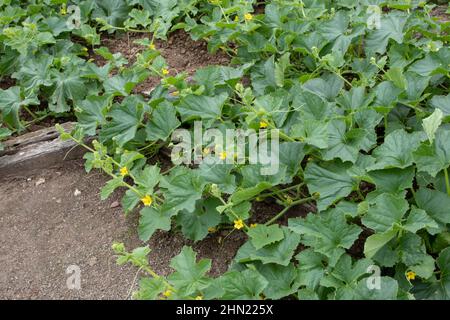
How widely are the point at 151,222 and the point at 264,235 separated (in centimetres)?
67

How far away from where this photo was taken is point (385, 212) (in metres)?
2.90

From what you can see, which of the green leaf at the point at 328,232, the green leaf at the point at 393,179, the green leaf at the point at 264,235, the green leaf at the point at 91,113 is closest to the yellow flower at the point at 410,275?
the green leaf at the point at 328,232

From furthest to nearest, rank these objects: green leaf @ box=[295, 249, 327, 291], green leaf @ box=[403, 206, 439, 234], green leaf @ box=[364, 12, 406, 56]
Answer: green leaf @ box=[364, 12, 406, 56] < green leaf @ box=[295, 249, 327, 291] < green leaf @ box=[403, 206, 439, 234]

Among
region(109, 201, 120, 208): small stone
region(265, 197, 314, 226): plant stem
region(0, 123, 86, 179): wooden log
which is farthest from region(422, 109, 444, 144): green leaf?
region(0, 123, 86, 179): wooden log

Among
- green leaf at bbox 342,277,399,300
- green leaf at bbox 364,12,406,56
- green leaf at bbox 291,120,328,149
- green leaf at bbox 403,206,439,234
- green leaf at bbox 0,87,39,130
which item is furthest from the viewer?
green leaf at bbox 0,87,39,130

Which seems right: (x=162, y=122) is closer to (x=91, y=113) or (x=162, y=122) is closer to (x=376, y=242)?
(x=91, y=113)

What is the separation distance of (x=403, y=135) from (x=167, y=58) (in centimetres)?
228

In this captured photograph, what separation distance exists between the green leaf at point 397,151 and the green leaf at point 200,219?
89cm

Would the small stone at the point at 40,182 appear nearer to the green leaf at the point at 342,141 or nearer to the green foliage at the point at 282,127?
the green foliage at the point at 282,127

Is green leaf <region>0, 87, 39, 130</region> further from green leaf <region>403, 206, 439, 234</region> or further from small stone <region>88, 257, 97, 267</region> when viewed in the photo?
green leaf <region>403, 206, 439, 234</region>

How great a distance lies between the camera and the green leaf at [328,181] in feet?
10.6

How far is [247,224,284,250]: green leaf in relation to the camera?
3.07 m

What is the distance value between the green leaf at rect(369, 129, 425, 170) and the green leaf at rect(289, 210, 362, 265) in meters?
0.33
